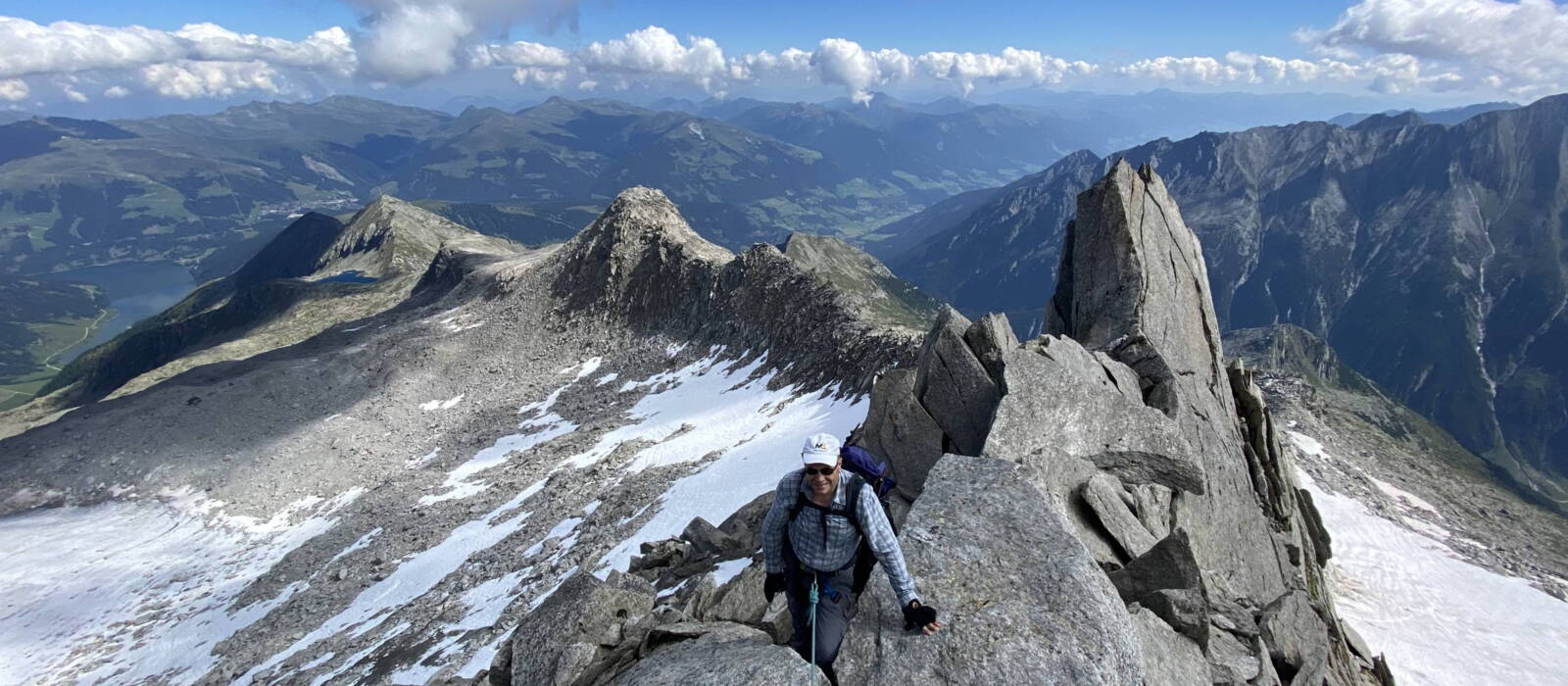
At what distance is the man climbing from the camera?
9570mm

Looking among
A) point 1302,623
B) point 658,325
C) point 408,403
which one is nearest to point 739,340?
point 658,325

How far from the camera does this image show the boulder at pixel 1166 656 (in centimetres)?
1095

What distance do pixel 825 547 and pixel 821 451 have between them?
5.65 ft

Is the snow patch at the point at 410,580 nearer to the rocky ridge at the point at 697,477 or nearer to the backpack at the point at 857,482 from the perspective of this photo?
the rocky ridge at the point at 697,477

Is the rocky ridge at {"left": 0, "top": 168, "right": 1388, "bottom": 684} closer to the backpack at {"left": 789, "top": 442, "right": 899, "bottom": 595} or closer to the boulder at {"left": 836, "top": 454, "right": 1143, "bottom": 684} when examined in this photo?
the boulder at {"left": 836, "top": 454, "right": 1143, "bottom": 684}

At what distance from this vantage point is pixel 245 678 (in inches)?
1339

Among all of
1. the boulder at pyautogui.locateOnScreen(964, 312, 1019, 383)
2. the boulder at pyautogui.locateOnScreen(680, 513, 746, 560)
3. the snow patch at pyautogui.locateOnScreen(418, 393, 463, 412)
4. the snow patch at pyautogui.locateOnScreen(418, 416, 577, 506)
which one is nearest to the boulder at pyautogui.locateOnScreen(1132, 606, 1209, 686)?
the boulder at pyautogui.locateOnScreen(964, 312, 1019, 383)

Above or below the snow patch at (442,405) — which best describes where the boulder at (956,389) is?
above

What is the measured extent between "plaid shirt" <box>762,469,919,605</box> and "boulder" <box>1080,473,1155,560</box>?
7.93m

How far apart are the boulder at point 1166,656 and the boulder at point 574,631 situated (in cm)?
920

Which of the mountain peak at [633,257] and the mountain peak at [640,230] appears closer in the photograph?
the mountain peak at [633,257]

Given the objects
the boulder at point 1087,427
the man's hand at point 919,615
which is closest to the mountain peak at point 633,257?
the boulder at point 1087,427

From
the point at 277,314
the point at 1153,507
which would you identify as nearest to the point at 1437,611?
the point at 1153,507

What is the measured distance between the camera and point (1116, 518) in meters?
16.3
